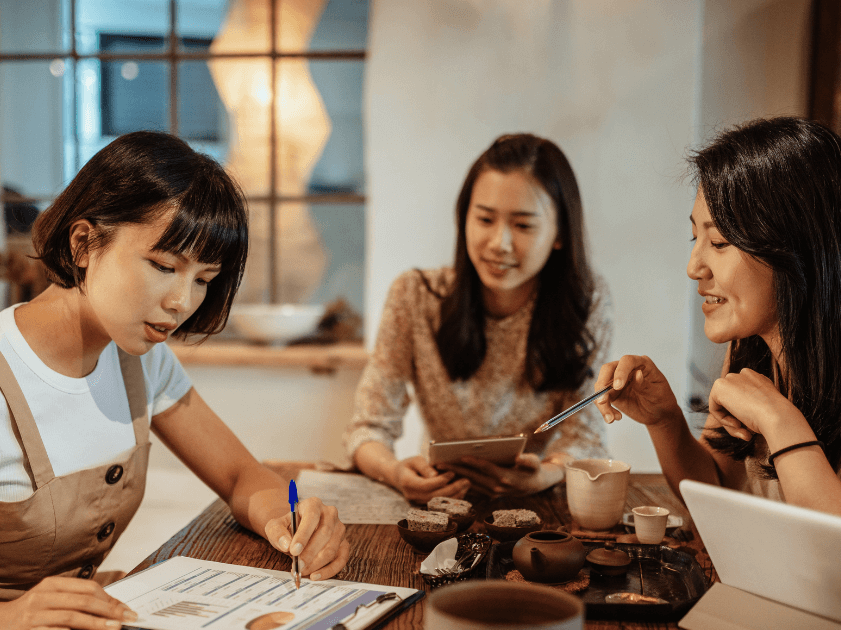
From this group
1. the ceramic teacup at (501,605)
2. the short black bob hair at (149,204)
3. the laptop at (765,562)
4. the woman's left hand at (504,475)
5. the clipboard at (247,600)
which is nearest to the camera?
the ceramic teacup at (501,605)

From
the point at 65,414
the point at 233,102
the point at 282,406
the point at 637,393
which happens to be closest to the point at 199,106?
the point at 233,102

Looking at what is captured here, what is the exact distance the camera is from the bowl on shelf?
116 inches

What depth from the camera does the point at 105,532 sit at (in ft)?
4.09

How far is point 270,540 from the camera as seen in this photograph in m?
1.09

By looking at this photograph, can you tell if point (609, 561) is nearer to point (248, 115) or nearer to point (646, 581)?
point (646, 581)

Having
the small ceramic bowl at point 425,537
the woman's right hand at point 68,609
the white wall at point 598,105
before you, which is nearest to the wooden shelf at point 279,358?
the white wall at point 598,105

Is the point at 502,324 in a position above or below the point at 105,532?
above

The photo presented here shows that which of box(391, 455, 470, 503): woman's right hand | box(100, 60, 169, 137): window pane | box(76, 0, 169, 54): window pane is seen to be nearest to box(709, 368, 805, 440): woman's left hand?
box(391, 455, 470, 503): woman's right hand

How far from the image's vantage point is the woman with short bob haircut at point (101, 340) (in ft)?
3.67

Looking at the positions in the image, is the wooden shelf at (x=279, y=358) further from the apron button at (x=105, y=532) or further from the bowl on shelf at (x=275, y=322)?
the apron button at (x=105, y=532)

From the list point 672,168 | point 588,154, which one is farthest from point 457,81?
Result: point 672,168

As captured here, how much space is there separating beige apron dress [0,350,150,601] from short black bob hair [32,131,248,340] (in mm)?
233

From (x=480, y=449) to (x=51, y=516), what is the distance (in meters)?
0.77

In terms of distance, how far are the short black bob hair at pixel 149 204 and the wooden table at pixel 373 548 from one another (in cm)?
47
